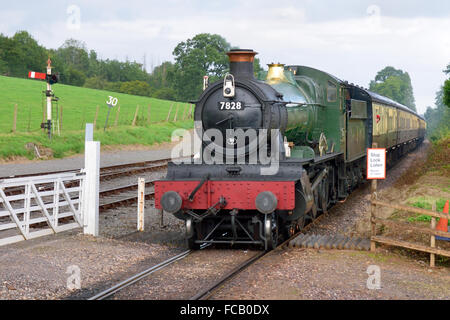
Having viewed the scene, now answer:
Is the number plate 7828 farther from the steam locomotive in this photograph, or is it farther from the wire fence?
the wire fence

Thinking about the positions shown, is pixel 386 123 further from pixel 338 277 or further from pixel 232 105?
pixel 338 277

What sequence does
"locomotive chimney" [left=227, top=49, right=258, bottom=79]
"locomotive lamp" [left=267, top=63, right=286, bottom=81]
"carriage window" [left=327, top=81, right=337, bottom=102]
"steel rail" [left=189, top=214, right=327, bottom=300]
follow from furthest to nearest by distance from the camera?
"carriage window" [left=327, top=81, right=337, bottom=102] → "locomotive lamp" [left=267, top=63, right=286, bottom=81] → "locomotive chimney" [left=227, top=49, right=258, bottom=79] → "steel rail" [left=189, top=214, right=327, bottom=300]

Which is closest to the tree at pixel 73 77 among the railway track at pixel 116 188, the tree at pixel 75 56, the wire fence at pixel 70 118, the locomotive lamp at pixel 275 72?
the tree at pixel 75 56

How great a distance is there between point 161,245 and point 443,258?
15.8 ft

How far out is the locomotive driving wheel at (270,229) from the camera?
934 centimetres

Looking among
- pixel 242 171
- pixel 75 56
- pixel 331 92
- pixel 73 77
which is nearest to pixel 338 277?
pixel 242 171

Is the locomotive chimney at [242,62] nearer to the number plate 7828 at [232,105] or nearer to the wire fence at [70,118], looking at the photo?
the number plate 7828 at [232,105]

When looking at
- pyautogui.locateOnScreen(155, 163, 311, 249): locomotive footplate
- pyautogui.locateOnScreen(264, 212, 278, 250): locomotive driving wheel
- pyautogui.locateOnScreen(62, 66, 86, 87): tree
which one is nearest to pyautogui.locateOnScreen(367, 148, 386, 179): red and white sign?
pyautogui.locateOnScreen(155, 163, 311, 249): locomotive footplate

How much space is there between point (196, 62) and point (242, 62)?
176ft

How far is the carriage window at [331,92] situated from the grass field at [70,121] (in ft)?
52.1

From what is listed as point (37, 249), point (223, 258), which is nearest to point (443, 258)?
point (223, 258)

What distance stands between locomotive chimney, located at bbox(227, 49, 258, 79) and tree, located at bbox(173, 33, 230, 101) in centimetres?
5042

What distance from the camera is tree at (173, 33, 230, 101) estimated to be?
6203cm
